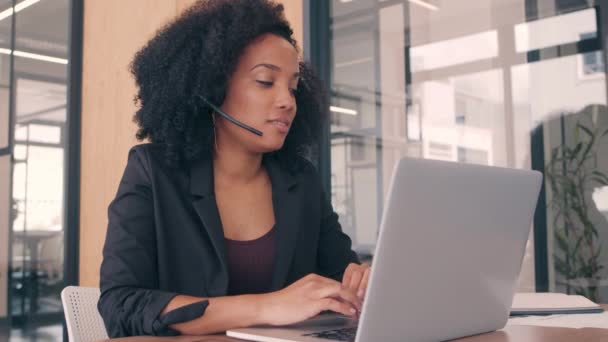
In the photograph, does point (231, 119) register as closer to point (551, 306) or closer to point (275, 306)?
point (275, 306)

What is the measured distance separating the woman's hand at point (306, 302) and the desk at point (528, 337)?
8cm

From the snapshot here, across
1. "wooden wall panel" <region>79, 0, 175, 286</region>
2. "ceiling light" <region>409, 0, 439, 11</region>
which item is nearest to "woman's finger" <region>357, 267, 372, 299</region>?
"ceiling light" <region>409, 0, 439, 11</region>

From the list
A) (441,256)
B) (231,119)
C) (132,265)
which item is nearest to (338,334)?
(441,256)

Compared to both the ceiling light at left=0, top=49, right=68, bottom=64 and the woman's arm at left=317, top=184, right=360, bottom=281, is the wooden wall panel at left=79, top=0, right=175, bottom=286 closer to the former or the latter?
the ceiling light at left=0, top=49, right=68, bottom=64

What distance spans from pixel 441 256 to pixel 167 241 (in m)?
0.75

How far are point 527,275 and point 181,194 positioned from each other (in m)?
1.51

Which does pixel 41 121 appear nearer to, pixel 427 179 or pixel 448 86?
pixel 448 86

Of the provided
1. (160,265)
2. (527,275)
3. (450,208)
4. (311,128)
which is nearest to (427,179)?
(450,208)

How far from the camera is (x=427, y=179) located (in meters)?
0.82

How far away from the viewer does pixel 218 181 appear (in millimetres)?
1666

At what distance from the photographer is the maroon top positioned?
1.57 meters

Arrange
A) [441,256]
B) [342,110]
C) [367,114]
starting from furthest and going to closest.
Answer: [342,110] < [367,114] < [441,256]

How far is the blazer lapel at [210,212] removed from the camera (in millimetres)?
1430

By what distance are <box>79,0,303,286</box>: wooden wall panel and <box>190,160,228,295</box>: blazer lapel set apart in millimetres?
2439
